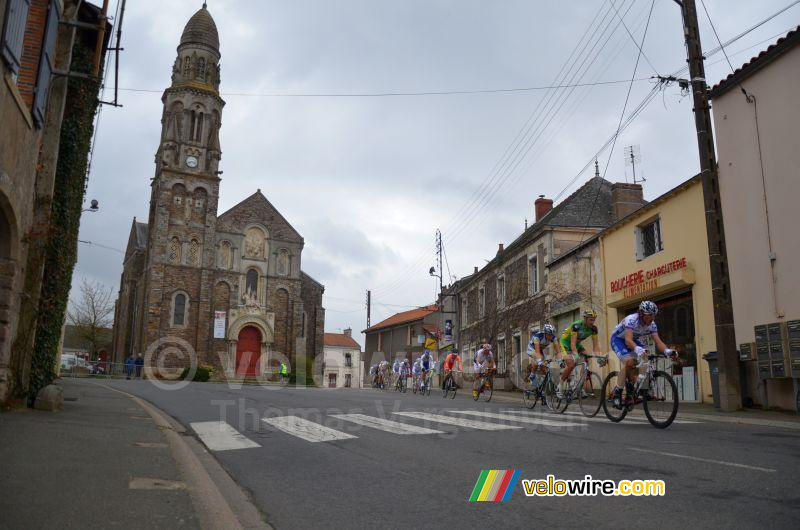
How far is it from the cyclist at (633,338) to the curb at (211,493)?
585 cm

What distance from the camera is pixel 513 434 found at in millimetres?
8219

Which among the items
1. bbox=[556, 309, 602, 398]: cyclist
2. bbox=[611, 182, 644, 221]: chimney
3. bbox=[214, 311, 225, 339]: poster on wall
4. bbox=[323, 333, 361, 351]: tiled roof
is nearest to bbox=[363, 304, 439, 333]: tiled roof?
bbox=[323, 333, 361, 351]: tiled roof

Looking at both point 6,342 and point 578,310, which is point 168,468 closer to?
point 6,342

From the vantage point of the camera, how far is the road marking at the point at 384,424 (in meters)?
8.78

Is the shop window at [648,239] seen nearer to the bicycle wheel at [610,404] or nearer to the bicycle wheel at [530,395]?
the bicycle wheel at [530,395]

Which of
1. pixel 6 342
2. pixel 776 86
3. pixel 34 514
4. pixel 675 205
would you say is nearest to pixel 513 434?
pixel 34 514

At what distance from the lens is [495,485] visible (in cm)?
523

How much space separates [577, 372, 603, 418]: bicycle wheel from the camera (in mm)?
10797

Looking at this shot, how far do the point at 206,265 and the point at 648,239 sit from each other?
33752mm

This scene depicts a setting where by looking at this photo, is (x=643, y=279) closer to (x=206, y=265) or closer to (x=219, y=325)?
(x=219, y=325)

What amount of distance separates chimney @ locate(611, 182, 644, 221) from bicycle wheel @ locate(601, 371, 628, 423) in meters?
18.3

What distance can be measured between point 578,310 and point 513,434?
59.8 feet

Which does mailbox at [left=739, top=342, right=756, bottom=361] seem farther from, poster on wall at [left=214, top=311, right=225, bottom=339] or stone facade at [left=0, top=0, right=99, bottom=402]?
poster on wall at [left=214, top=311, right=225, bottom=339]

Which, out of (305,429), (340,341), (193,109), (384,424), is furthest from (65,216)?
(340,341)
